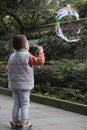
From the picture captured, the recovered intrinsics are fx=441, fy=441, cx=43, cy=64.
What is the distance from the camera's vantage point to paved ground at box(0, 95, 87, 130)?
8.64 meters

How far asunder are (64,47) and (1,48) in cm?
497

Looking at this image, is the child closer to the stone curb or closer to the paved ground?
the paved ground

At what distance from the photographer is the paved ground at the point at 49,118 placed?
864cm

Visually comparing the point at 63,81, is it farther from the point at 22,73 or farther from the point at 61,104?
the point at 22,73

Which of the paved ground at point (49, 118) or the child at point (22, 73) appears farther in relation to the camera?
the paved ground at point (49, 118)

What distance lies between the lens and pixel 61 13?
13.4m

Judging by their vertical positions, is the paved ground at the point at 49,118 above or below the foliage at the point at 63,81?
below

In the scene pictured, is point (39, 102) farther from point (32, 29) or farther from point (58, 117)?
point (32, 29)

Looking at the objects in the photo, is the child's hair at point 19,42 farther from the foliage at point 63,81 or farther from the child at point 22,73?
the foliage at point 63,81

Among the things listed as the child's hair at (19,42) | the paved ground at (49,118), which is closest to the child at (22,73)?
the child's hair at (19,42)

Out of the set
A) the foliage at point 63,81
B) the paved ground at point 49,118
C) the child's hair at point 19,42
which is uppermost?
the child's hair at point 19,42

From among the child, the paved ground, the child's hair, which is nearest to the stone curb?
the paved ground

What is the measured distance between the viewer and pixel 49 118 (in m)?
9.71

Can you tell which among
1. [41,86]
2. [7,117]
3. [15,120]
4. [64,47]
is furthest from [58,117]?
[64,47]
